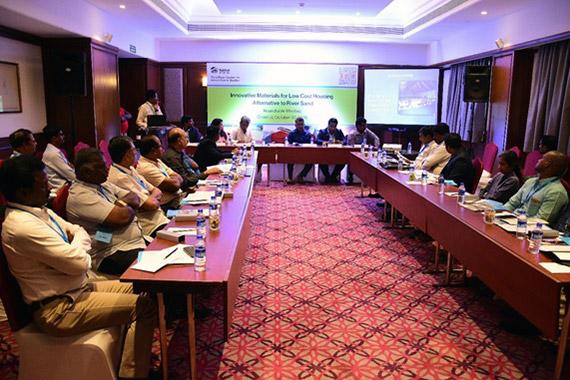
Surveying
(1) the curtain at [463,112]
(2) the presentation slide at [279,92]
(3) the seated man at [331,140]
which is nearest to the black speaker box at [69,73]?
(3) the seated man at [331,140]

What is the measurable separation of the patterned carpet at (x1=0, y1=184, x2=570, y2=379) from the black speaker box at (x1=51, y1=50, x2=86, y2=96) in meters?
3.70

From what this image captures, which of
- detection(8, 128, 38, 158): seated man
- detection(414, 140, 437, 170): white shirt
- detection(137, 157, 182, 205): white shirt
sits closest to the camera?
detection(137, 157, 182, 205): white shirt

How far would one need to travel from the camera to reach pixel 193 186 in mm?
5145

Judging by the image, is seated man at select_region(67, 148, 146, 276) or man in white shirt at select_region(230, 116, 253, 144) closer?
seated man at select_region(67, 148, 146, 276)

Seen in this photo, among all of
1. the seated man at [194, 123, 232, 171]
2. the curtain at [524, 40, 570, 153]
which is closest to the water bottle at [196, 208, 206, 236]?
the seated man at [194, 123, 232, 171]

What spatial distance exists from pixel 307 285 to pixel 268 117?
763cm

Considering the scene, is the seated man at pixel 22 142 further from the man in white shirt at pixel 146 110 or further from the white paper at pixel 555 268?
the white paper at pixel 555 268

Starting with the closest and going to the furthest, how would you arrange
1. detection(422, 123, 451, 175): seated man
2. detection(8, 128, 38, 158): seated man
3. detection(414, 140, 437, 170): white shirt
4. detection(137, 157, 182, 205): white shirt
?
detection(137, 157, 182, 205): white shirt → detection(8, 128, 38, 158): seated man → detection(422, 123, 451, 175): seated man → detection(414, 140, 437, 170): white shirt

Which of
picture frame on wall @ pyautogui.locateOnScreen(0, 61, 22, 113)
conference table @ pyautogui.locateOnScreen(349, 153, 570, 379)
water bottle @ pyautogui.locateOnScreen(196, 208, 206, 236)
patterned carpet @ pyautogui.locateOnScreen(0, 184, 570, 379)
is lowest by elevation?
patterned carpet @ pyautogui.locateOnScreen(0, 184, 570, 379)

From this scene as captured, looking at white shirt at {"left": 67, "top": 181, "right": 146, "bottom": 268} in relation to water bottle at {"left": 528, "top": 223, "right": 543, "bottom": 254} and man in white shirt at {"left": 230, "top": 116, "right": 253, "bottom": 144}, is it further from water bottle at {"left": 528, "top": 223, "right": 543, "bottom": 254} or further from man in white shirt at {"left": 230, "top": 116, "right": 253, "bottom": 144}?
man in white shirt at {"left": 230, "top": 116, "right": 253, "bottom": 144}

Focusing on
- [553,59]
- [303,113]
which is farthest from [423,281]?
[303,113]

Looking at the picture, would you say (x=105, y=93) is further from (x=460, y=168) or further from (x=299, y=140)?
(x=460, y=168)

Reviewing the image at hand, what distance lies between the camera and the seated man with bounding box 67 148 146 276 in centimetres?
288

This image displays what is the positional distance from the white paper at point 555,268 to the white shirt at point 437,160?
3473 millimetres
